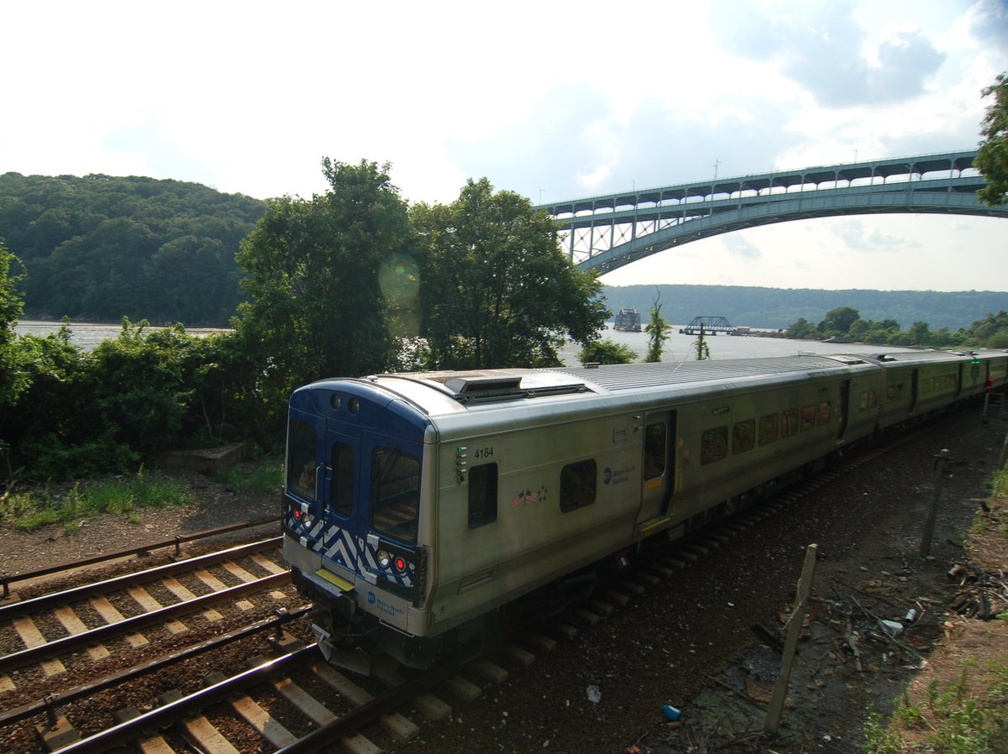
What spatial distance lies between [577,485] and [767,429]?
592 centimetres

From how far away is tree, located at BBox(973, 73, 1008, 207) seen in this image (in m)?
13.5

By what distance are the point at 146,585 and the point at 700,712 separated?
691 centimetres

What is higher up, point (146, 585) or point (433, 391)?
point (433, 391)

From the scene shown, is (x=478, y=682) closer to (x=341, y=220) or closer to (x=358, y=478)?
(x=358, y=478)

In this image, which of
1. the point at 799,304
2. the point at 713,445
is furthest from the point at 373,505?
the point at 799,304

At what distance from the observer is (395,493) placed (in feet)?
17.4

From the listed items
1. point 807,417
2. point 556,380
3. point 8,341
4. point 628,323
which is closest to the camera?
point 556,380

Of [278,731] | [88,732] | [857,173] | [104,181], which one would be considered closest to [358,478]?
[278,731]

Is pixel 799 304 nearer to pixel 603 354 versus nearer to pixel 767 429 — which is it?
pixel 603 354

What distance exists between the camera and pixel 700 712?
18.6ft

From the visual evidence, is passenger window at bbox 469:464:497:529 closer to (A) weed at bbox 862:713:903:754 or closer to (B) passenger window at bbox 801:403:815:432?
(A) weed at bbox 862:713:903:754

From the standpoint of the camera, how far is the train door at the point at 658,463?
7.67 metres

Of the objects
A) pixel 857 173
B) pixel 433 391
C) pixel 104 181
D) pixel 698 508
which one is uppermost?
pixel 857 173

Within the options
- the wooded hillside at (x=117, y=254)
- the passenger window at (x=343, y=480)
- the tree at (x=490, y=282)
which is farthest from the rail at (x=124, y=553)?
the wooded hillside at (x=117, y=254)
